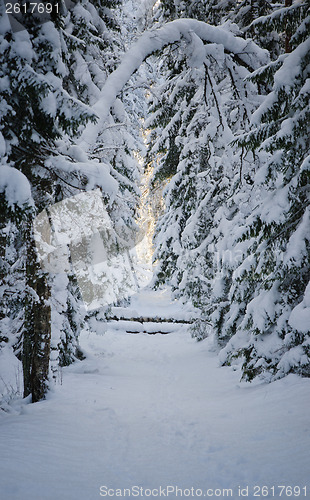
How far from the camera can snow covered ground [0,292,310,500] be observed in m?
3.10

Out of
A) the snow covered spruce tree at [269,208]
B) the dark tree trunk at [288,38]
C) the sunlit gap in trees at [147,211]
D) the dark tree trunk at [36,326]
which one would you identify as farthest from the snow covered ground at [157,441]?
the sunlit gap in trees at [147,211]

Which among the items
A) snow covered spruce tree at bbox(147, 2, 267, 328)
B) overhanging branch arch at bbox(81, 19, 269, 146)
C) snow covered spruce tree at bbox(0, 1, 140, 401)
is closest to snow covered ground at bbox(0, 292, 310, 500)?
snow covered spruce tree at bbox(0, 1, 140, 401)

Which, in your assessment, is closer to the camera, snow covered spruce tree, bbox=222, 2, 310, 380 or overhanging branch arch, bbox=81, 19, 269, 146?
snow covered spruce tree, bbox=222, 2, 310, 380

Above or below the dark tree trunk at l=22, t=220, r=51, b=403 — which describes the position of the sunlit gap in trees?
above

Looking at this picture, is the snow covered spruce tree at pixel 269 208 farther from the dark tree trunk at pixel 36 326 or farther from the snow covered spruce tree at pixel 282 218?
the dark tree trunk at pixel 36 326

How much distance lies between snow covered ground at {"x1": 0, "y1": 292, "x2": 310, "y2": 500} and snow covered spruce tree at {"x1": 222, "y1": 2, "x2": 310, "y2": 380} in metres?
0.66

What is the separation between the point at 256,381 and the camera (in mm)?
6066

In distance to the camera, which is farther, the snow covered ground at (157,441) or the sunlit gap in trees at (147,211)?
the sunlit gap in trees at (147,211)

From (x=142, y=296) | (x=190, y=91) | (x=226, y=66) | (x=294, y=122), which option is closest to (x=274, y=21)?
(x=226, y=66)

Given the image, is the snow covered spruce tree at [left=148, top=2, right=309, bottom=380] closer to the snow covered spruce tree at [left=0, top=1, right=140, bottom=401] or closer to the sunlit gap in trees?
the snow covered spruce tree at [left=0, top=1, right=140, bottom=401]

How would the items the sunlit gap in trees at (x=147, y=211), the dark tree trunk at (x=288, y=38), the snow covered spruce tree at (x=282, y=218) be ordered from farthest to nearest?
the sunlit gap in trees at (x=147, y=211) → the dark tree trunk at (x=288, y=38) → the snow covered spruce tree at (x=282, y=218)

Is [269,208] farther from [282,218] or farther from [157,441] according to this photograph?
[157,441]

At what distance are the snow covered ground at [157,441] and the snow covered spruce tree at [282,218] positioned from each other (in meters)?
0.66

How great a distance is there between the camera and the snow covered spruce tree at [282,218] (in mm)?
4266
